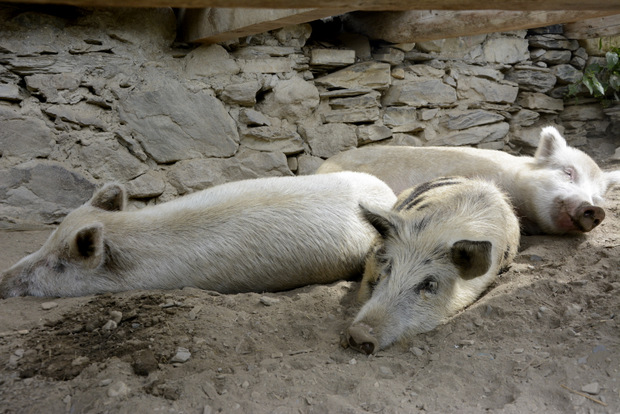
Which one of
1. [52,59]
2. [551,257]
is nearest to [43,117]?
[52,59]

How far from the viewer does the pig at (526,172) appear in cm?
462

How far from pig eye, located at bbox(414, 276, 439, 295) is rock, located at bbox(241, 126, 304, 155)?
10.5ft

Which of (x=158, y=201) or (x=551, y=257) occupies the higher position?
(x=551, y=257)

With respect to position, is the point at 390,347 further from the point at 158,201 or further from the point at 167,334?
the point at 158,201

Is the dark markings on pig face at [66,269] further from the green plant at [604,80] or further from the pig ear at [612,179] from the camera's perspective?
the green plant at [604,80]

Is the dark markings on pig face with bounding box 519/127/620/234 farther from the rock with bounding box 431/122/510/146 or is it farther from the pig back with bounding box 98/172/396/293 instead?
the rock with bounding box 431/122/510/146

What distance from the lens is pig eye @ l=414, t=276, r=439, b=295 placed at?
3.04 metres

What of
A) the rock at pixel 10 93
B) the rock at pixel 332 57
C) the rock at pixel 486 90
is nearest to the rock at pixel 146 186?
the rock at pixel 10 93

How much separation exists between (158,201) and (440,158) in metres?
2.94

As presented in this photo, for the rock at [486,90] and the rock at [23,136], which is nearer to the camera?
the rock at [23,136]

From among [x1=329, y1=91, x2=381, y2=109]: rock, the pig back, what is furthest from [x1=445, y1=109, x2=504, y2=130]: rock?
the pig back

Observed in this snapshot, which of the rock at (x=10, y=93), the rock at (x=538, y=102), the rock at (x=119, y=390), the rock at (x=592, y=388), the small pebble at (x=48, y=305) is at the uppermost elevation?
the rock at (x=538, y=102)

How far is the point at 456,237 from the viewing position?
10.5 feet

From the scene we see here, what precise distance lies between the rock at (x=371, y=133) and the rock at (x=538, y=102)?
2582mm
